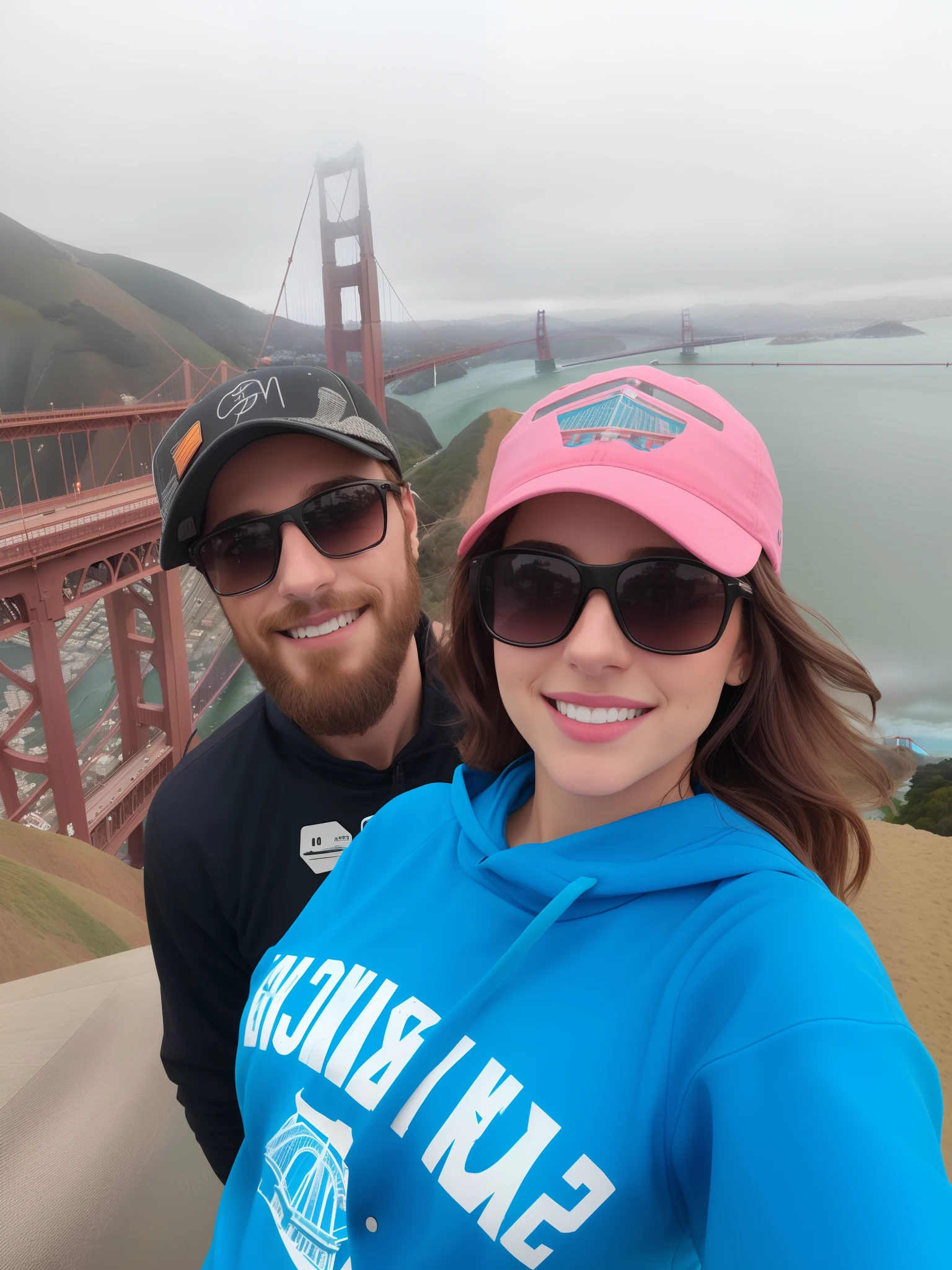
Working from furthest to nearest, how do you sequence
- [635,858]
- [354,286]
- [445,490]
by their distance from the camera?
[354,286] → [445,490] → [635,858]

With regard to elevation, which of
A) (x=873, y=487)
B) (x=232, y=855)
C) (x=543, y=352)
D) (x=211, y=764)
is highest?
(x=543, y=352)

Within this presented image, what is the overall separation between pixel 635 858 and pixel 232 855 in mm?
865

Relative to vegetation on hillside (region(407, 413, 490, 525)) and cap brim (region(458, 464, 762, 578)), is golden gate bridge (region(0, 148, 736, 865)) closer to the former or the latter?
vegetation on hillside (region(407, 413, 490, 525))

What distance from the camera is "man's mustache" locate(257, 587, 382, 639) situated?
126 centimetres

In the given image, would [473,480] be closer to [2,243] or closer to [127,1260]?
[127,1260]

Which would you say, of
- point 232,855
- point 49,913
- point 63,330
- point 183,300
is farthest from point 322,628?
point 63,330

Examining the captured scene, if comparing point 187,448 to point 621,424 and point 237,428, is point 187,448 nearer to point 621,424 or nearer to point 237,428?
point 237,428

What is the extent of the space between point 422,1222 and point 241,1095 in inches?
15.3

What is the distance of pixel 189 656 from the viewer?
12.5 meters

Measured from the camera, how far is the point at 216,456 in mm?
1201

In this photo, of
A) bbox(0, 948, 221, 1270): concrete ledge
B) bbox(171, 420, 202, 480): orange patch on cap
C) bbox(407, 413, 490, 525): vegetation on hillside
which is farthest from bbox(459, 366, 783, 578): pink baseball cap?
bbox(407, 413, 490, 525): vegetation on hillside

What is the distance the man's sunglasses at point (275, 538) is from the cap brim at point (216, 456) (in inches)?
2.0

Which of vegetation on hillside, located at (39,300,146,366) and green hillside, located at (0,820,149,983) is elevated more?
vegetation on hillside, located at (39,300,146,366)

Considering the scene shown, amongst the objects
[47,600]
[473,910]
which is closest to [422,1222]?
[473,910]
